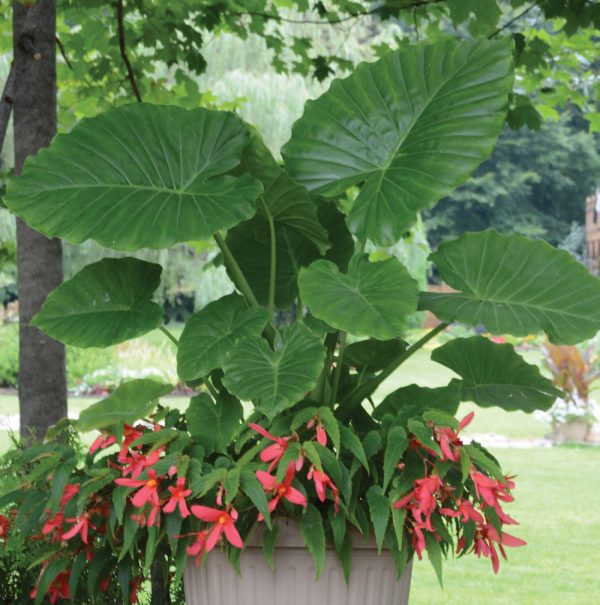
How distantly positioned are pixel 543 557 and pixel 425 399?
274 cm

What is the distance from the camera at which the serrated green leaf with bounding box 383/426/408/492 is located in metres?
1.42

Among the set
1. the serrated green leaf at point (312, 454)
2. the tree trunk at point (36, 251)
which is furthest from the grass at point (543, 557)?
the serrated green leaf at point (312, 454)

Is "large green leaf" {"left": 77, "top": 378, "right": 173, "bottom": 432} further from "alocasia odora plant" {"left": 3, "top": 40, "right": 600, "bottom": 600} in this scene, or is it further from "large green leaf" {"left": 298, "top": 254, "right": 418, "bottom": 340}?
"large green leaf" {"left": 298, "top": 254, "right": 418, "bottom": 340}

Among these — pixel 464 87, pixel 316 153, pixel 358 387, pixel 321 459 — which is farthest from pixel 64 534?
pixel 464 87

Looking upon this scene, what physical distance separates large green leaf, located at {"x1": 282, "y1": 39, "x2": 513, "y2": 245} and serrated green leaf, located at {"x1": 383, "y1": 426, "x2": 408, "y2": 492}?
0.33 meters

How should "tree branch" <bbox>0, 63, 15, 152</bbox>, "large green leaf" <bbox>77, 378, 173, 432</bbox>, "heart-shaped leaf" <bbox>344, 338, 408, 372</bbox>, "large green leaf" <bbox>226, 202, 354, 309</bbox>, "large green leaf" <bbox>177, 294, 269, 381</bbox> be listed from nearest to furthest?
"large green leaf" <bbox>177, 294, 269, 381</bbox>
"large green leaf" <bbox>77, 378, 173, 432</bbox>
"heart-shaped leaf" <bbox>344, 338, 408, 372</bbox>
"large green leaf" <bbox>226, 202, 354, 309</bbox>
"tree branch" <bbox>0, 63, 15, 152</bbox>

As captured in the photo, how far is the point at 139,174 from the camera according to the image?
167 cm

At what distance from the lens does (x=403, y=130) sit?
167 centimetres

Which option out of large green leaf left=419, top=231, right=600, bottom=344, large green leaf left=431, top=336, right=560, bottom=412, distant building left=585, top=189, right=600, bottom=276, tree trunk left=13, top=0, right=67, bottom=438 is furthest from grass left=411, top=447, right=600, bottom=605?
distant building left=585, top=189, right=600, bottom=276

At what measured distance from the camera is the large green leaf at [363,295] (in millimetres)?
1441

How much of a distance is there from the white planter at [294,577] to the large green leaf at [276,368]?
8.0 inches

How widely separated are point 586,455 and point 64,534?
4950mm

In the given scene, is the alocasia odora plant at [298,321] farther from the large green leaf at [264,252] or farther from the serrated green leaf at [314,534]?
the large green leaf at [264,252]

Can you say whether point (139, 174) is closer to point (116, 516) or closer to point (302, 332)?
point (302, 332)
